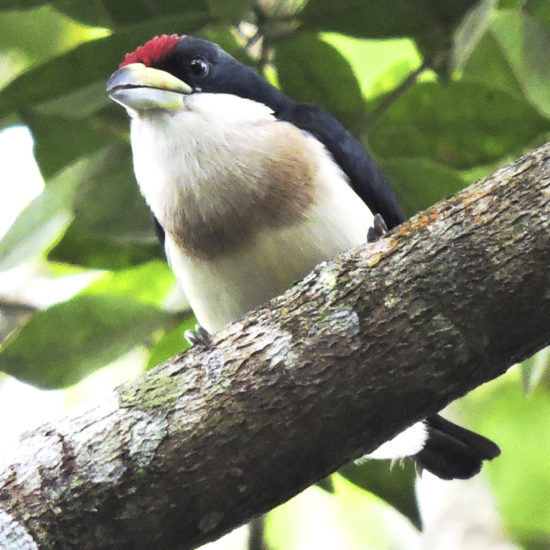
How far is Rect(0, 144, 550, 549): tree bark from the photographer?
2.10 meters

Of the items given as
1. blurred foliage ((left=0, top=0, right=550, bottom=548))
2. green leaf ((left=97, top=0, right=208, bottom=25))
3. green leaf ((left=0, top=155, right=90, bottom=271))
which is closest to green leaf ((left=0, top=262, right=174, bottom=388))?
blurred foliage ((left=0, top=0, right=550, bottom=548))

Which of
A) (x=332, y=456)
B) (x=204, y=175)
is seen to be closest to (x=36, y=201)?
(x=204, y=175)

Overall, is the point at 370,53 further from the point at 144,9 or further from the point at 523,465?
the point at 523,465

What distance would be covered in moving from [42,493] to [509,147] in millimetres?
1613

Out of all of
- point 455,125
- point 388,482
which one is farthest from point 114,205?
point 388,482

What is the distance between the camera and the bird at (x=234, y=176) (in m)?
2.82

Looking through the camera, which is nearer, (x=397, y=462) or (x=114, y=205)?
(x=114, y=205)

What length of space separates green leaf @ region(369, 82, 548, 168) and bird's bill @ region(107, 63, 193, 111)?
61cm

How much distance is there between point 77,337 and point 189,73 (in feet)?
2.71

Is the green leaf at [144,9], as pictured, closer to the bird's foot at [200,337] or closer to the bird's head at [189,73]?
the bird's head at [189,73]

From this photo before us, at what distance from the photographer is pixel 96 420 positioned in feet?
7.39

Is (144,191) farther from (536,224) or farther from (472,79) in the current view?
(536,224)

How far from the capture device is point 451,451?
324 cm

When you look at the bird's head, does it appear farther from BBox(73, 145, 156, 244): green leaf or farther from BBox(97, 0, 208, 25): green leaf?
BBox(73, 145, 156, 244): green leaf
